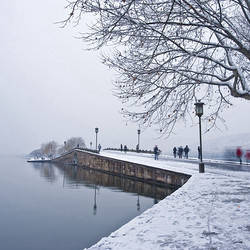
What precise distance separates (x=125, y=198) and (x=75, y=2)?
47.0 feet

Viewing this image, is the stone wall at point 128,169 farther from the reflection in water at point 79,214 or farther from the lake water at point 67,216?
the lake water at point 67,216

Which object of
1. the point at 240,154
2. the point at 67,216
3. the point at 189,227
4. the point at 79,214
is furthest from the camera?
the point at 240,154

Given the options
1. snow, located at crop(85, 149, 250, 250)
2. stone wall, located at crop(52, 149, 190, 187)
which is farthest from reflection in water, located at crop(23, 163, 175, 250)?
snow, located at crop(85, 149, 250, 250)

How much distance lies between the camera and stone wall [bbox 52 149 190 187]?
15823 mm

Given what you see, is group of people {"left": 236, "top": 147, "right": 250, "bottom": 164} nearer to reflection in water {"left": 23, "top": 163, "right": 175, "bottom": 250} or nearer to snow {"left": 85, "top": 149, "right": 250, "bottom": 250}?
reflection in water {"left": 23, "top": 163, "right": 175, "bottom": 250}

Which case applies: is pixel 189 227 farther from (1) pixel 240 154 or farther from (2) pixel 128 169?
(2) pixel 128 169

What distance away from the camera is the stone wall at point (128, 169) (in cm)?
1582

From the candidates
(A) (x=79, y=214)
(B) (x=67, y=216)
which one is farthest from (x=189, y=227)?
(A) (x=79, y=214)

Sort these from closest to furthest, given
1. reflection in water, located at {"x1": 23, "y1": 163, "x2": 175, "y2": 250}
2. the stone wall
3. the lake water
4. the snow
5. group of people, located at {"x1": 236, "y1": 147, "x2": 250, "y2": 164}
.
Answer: the snow
the lake water
reflection in water, located at {"x1": 23, "y1": 163, "x2": 175, "y2": 250}
the stone wall
group of people, located at {"x1": 236, "y1": 147, "x2": 250, "y2": 164}

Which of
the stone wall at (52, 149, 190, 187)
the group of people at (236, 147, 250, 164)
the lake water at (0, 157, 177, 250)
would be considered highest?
the group of people at (236, 147, 250, 164)

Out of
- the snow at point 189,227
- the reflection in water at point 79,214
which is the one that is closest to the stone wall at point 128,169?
the reflection in water at point 79,214

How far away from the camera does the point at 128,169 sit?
25.2 metres

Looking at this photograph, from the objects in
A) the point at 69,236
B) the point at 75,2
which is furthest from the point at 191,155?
the point at 75,2

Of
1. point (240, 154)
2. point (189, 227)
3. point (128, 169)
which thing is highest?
point (240, 154)
